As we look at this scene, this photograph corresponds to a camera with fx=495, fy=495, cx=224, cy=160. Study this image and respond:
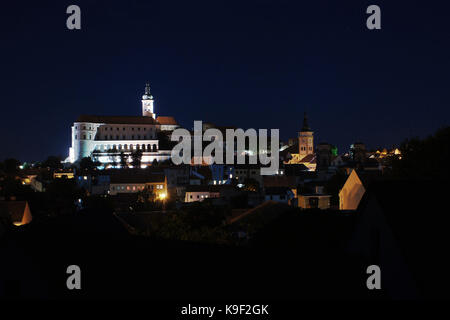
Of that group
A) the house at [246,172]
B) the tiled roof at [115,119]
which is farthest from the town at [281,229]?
the tiled roof at [115,119]

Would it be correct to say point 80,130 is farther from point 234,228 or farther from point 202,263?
point 202,263

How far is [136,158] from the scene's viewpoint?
127875 millimetres

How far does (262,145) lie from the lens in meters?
162

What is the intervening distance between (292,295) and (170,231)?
1194cm

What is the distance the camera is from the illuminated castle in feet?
437

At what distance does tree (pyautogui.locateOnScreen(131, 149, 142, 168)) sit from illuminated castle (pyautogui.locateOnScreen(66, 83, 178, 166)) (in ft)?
7.27

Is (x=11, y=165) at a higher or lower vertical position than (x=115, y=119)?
lower

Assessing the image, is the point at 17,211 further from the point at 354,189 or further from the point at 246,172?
the point at 246,172

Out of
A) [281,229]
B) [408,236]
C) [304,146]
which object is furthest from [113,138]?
[408,236]

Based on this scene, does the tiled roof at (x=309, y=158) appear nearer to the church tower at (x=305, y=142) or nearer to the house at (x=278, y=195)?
the church tower at (x=305, y=142)

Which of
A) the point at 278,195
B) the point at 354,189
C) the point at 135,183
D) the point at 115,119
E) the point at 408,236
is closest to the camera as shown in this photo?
the point at 408,236

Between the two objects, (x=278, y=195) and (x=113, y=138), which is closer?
(x=278, y=195)

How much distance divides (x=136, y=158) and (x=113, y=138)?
15849 millimetres
